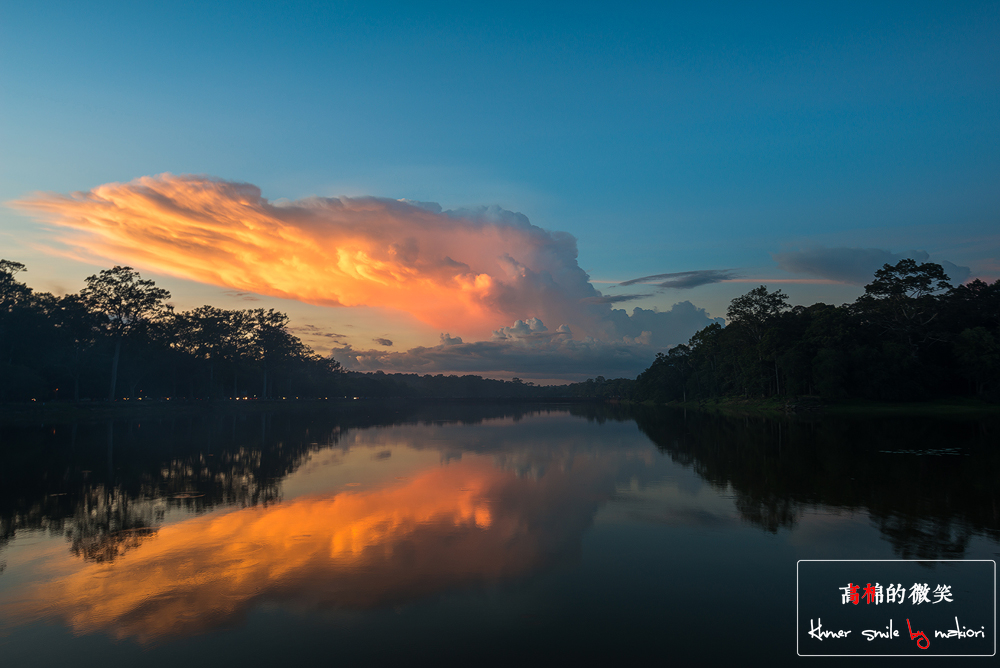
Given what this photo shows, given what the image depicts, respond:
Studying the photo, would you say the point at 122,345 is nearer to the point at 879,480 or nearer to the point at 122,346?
the point at 122,346

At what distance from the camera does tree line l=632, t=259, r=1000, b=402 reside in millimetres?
71125

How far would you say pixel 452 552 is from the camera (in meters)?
11.1

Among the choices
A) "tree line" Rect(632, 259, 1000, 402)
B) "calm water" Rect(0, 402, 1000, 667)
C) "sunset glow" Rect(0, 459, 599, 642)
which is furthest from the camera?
"tree line" Rect(632, 259, 1000, 402)

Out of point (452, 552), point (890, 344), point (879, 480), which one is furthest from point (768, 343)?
point (452, 552)

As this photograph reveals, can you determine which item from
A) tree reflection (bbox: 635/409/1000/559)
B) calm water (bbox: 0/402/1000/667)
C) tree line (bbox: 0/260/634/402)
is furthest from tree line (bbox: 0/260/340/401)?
tree reflection (bbox: 635/409/1000/559)

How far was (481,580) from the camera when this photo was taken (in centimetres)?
948

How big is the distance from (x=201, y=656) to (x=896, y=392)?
3460 inches

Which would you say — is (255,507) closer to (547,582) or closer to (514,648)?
(547,582)

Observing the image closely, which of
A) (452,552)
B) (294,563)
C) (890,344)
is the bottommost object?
(294,563)

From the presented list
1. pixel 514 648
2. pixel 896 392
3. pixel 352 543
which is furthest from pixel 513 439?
pixel 896 392

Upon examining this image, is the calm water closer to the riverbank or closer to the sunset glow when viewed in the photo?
the sunset glow

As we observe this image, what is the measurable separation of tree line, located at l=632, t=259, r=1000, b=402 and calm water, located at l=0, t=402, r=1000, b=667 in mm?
56845

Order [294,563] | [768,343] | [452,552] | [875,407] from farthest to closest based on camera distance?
[768,343] → [875,407] → [452,552] → [294,563]

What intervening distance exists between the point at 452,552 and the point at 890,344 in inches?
3302
